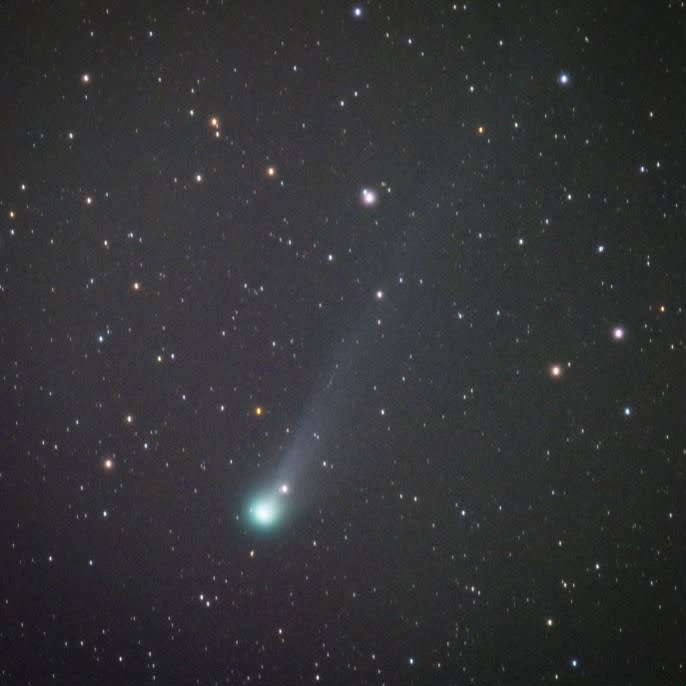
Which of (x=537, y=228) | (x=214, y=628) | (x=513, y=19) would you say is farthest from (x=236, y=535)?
(x=513, y=19)

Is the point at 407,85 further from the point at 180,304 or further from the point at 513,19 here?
the point at 180,304

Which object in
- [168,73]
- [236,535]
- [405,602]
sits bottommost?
[405,602]

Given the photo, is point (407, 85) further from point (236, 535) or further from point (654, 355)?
point (236, 535)

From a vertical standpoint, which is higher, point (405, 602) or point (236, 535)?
point (236, 535)

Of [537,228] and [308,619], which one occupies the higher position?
[537,228]

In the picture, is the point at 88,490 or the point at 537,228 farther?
the point at 88,490

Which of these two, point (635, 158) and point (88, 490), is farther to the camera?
point (88, 490)

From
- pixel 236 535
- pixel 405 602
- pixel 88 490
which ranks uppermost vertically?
pixel 88 490

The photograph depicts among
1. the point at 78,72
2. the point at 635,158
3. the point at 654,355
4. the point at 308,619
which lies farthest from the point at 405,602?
the point at 78,72
